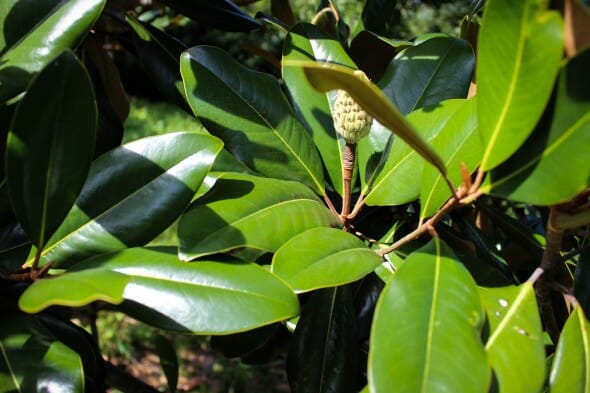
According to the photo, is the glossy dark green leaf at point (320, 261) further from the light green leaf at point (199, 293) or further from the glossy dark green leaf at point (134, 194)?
the glossy dark green leaf at point (134, 194)

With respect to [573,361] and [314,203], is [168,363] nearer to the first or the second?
[314,203]

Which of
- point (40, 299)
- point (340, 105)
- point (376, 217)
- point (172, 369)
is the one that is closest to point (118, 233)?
point (40, 299)

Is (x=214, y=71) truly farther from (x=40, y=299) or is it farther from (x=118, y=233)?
(x=40, y=299)

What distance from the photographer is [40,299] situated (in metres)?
0.52

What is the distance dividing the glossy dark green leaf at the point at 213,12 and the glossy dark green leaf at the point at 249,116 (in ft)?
0.88

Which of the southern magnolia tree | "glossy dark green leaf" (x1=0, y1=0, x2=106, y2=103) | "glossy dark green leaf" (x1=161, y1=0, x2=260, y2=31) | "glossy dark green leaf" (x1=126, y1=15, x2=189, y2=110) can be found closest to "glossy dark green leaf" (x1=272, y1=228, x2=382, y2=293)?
the southern magnolia tree

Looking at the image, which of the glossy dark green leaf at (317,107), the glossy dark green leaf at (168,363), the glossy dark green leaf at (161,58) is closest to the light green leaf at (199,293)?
the glossy dark green leaf at (317,107)

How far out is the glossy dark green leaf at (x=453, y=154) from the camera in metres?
0.71

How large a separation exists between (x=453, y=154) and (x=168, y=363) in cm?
95

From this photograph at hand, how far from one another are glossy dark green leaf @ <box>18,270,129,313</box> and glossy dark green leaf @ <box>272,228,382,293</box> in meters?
0.17

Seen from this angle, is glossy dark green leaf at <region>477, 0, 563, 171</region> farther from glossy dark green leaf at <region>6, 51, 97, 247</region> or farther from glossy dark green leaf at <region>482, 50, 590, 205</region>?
glossy dark green leaf at <region>6, 51, 97, 247</region>

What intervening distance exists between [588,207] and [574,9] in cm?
20

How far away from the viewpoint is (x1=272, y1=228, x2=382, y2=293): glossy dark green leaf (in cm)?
63

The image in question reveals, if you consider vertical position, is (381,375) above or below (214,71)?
below
